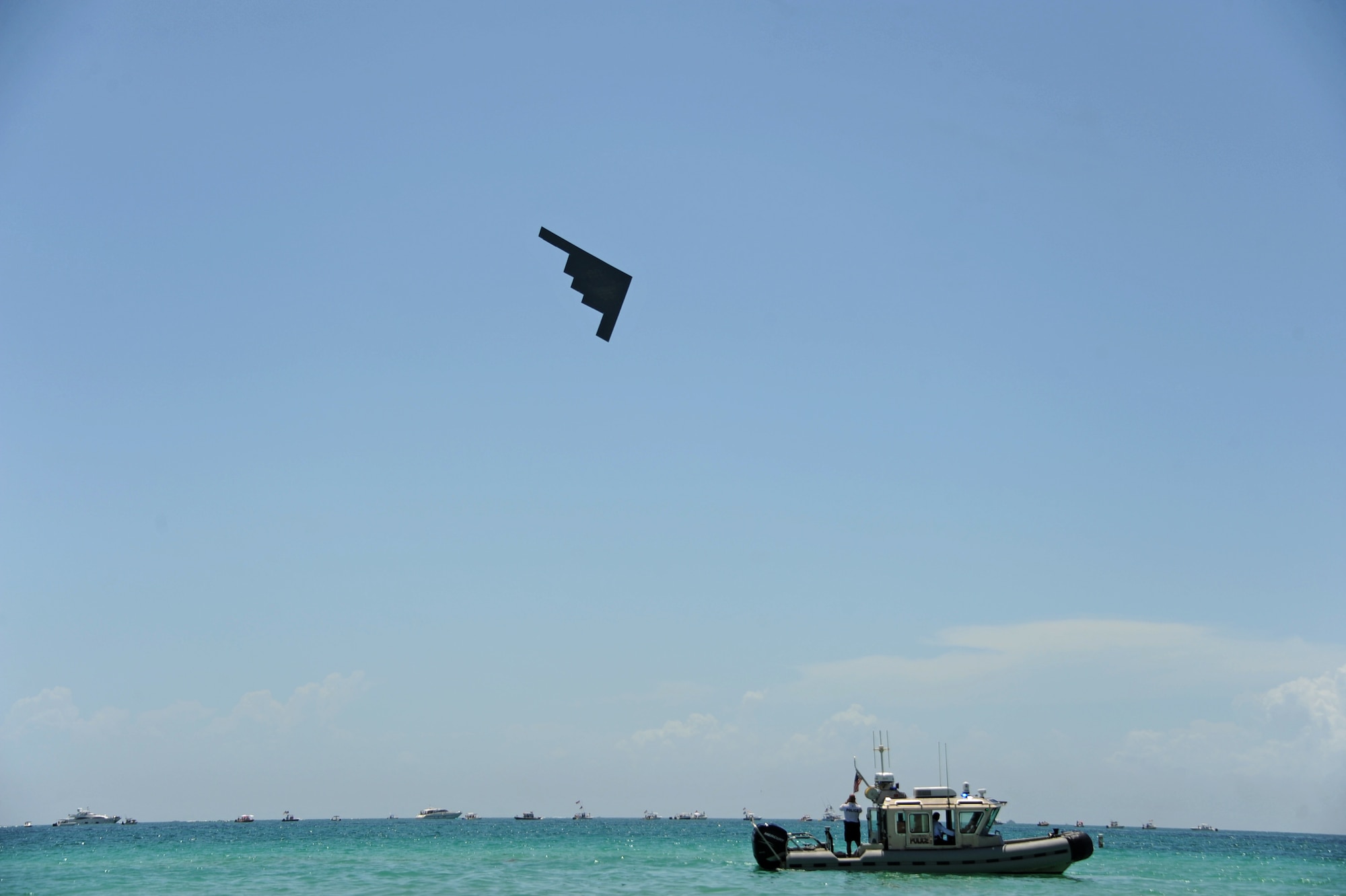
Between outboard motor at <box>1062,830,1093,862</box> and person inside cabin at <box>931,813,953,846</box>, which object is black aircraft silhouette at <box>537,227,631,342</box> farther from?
outboard motor at <box>1062,830,1093,862</box>

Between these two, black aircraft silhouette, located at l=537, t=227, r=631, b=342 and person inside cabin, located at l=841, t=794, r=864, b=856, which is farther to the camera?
person inside cabin, located at l=841, t=794, r=864, b=856

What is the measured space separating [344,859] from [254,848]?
19.5m

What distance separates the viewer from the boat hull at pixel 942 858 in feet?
94.3

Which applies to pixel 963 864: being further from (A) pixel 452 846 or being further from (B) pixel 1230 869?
(A) pixel 452 846

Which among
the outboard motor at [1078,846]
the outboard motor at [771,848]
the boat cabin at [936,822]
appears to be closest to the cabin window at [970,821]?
the boat cabin at [936,822]

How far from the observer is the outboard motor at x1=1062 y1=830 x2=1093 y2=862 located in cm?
3081

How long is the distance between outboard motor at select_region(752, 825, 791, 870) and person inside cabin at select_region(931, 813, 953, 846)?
4323 millimetres

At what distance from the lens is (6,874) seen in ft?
132

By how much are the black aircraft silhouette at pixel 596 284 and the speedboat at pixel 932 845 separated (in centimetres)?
2058

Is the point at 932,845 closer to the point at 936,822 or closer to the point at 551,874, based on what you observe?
the point at 936,822

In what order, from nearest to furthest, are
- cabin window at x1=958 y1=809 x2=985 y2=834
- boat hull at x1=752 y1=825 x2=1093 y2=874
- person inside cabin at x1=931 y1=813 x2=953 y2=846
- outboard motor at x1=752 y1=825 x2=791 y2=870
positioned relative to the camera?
1. boat hull at x1=752 y1=825 x2=1093 y2=874
2. person inside cabin at x1=931 y1=813 x2=953 y2=846
3. cabin window at x1=958 y1=809 x2=985 y2=834
4. outboard motor at x1=752 y1=825 x2=791 y2=870

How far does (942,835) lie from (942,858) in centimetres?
61

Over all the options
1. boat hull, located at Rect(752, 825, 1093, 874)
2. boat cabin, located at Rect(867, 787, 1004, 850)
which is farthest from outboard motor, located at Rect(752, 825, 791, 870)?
boat cabin, located at Rect(867, 787, 1004, 850)

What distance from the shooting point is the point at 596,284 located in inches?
492
